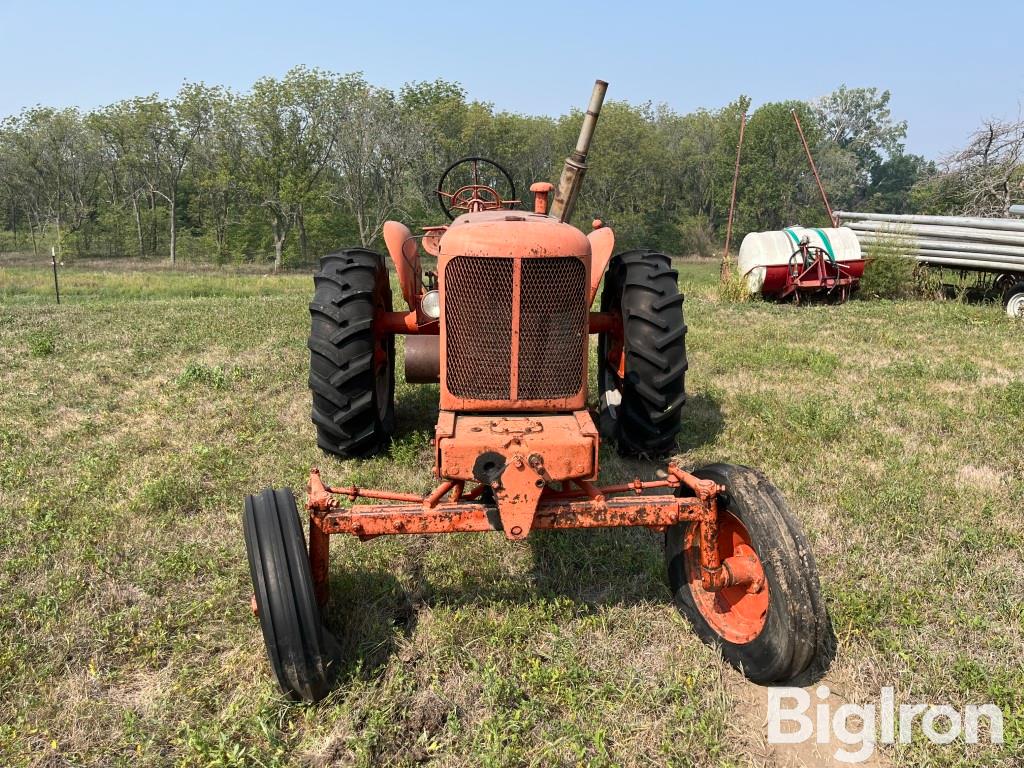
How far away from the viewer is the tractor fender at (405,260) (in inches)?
185

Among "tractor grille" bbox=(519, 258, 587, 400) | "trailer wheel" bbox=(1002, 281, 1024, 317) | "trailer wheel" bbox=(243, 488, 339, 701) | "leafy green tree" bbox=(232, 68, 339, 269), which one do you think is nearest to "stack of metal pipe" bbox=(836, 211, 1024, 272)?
"trailer wheel" bbox=(1002, 281, 1024, 317)

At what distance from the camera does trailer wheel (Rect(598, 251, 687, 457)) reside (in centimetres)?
420

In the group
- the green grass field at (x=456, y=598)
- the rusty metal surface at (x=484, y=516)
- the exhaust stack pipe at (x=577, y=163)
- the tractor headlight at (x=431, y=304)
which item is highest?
the exhaust stack pipe at (x=577, y=163)

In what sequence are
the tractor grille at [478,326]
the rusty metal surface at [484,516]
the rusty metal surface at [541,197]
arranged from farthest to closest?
the rusty metal surface at [541,197], the tractor grille at [478,326], the rusty metal surface at [484,516]

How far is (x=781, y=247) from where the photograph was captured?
1223cm

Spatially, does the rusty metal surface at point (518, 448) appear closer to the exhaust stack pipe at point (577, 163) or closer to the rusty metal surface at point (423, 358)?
the rusty metal surface at point (423, 358)

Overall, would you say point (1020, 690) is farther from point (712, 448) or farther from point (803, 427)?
point (803, 427)

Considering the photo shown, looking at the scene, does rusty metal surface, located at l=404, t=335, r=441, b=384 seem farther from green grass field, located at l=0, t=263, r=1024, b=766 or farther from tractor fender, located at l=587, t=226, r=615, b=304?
tractor fender, located at l=587, t=226, r=615, b=304

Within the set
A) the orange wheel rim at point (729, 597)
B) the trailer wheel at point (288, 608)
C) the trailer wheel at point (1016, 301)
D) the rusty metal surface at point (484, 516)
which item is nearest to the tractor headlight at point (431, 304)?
the rusty metal surface at point (484, 516)

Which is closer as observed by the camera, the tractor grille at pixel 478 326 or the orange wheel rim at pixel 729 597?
the orange wheel rim at pixel 729 597

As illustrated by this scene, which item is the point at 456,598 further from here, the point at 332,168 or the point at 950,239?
the point at 332,168

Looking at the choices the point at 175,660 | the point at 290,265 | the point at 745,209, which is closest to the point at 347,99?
the point at 290,265

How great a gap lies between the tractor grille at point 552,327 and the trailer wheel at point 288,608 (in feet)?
3.72

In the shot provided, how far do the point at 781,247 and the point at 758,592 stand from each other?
10.6 metres
